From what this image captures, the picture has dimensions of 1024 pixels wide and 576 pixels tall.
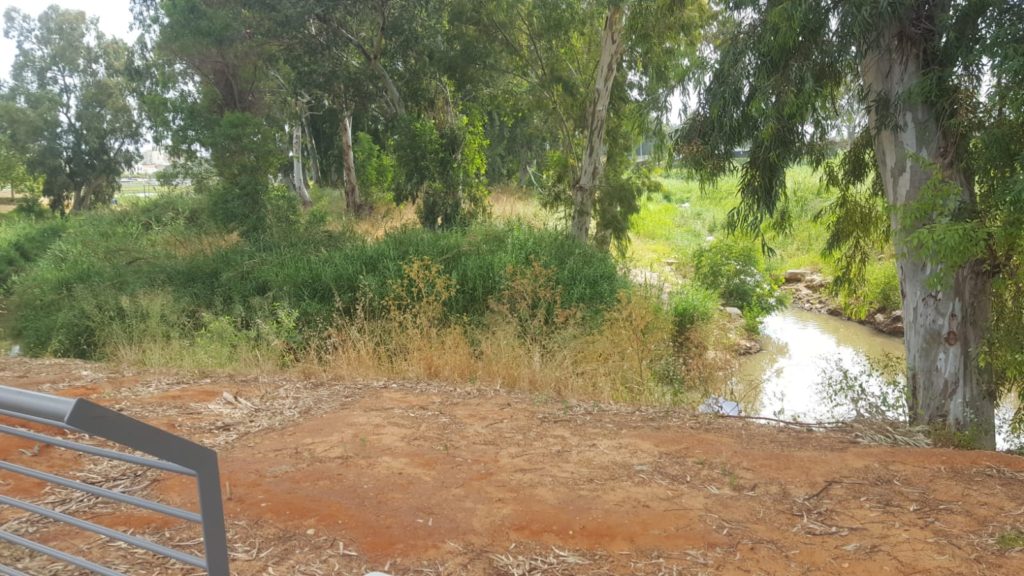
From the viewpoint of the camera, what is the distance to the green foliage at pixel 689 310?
15047mm

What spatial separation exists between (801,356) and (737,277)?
14.3 feet

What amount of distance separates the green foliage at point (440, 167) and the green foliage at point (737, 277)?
701 cm

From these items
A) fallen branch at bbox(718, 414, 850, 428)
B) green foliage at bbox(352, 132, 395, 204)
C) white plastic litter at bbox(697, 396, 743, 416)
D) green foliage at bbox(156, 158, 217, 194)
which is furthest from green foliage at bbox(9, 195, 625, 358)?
green foliage at bbox(352, 132, 395, 204)

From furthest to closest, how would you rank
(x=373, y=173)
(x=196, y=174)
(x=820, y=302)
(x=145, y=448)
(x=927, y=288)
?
(x=373, y=173)
(x=196, y=174)
(x=820, y=302)
(x=927, y=288)
(x=145, y=448)

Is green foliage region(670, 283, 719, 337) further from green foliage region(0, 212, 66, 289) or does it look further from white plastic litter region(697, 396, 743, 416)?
green foliage region(0, 212, 66, 289)

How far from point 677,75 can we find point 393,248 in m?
8.50

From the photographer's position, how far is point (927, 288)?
7.01 meters

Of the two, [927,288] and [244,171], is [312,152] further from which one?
[927,288]

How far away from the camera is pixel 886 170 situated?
746 centimetres

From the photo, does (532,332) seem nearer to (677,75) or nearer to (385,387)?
(385,387)

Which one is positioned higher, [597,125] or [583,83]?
[583,83]

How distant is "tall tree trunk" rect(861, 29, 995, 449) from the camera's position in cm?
700

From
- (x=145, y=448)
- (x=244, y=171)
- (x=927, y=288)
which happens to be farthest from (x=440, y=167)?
(x=145, y=448)

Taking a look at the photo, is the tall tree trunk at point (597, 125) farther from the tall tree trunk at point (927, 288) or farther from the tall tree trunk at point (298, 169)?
the tall tree trunk at point (298, 169)
